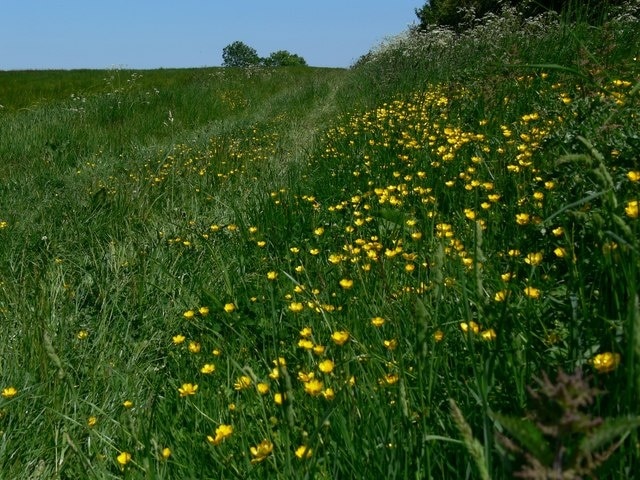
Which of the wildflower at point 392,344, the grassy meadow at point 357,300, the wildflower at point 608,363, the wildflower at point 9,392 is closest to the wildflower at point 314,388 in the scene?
the grassy meadow at point 357,300

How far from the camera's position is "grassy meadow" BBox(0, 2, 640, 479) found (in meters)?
1.34

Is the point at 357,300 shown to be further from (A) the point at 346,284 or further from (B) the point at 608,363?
(B) the point at 608,363

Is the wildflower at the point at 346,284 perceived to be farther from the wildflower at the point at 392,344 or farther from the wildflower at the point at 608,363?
the wildflower at the point at 608,363

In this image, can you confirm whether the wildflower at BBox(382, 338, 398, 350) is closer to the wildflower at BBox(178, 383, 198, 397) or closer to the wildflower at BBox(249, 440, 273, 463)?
the wildflower at BBox(249, 440, 273, 463)

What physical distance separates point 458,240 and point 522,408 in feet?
4.35

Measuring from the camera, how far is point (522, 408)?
142 cm

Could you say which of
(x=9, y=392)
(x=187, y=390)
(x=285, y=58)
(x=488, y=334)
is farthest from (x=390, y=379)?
(x=285, y=58)

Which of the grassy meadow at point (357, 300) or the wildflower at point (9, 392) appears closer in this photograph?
the grassy meadow at point (357, 300)

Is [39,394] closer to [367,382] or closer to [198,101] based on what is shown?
[367,382]

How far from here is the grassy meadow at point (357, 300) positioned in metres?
1.34

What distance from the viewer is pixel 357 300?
7.63ft

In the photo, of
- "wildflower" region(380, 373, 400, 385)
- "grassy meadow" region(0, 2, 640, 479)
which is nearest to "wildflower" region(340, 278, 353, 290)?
"grassy meadow" region(0, 2, 640, 479)

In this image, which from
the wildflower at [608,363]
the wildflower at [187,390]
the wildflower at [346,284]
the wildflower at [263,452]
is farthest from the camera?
the wildflower at [346,284]

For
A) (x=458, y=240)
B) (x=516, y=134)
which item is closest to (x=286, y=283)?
(x=458, y=240)
